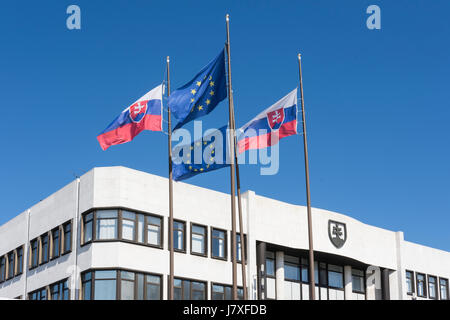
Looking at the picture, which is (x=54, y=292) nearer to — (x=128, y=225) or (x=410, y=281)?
(x=128, y=225)

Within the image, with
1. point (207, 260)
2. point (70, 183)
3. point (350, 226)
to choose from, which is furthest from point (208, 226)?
point (350, 226)

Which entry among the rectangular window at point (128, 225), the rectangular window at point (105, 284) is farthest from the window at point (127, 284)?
the rectangular window at point (128, 225)

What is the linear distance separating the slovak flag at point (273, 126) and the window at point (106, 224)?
11020mm

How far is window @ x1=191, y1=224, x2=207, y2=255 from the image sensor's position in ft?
146

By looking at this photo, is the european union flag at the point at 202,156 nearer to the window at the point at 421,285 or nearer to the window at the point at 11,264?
the window at the point at 11,264

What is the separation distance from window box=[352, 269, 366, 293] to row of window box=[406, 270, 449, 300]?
4189mm

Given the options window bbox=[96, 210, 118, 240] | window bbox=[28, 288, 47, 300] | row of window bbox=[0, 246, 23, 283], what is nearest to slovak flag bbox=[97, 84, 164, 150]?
window bbox=[96, 210, 118, 240]

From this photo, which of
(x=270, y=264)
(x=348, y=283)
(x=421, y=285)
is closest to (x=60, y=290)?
(x=270, y=264)

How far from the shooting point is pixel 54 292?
143ft

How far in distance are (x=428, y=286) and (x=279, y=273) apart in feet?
53.5

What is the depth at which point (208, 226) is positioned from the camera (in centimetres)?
4553

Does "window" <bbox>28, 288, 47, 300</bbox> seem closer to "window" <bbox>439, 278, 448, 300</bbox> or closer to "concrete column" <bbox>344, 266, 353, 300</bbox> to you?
"concrete column" <bbox>344, 266, 353, 300</bbox>
